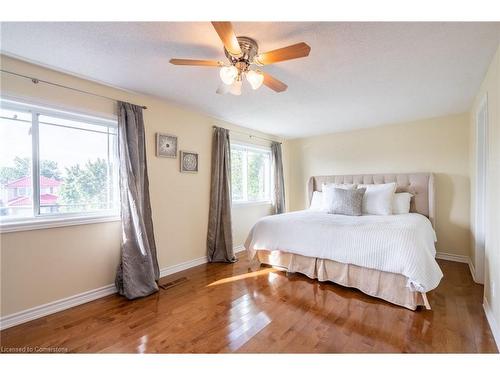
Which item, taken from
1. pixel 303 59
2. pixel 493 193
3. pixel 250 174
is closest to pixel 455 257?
pixel 493 193

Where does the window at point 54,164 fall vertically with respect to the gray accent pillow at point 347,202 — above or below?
above

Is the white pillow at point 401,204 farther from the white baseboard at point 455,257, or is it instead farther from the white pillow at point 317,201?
the white pillow at point 317,201

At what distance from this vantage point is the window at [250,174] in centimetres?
423

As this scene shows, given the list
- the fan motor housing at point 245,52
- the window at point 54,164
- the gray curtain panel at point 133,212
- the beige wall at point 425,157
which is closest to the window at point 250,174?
the beige wall at point 425,157

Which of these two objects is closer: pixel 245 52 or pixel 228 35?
pixel 228 35

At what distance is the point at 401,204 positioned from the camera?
3.48 meters

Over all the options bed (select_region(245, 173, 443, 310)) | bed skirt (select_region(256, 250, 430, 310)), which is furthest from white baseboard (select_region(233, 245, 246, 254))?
bed skirt (select_region(256, 250, 430, 310))

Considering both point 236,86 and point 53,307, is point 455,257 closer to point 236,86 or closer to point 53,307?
point 236,86

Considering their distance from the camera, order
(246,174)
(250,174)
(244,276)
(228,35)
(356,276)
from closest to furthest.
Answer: (228,35), (356,276), (244,276), (246,174), (250,174)

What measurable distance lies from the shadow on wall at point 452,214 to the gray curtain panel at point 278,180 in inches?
101

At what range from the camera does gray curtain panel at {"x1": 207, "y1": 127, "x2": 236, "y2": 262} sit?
3.58 metres

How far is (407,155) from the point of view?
12.9 ft

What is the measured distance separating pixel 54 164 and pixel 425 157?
4986 millimetres

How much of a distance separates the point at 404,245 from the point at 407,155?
94.8 inches
